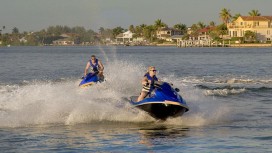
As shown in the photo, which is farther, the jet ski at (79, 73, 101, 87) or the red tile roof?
the red tile roof

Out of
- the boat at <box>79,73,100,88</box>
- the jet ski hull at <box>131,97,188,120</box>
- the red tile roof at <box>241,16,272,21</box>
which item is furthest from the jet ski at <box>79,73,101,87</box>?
the red tile roof at <box>241,16,272,21</box>

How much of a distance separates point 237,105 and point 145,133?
9.58 m

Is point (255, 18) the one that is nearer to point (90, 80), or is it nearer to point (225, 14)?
point (225, 14)

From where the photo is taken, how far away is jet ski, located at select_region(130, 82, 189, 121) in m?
18.9

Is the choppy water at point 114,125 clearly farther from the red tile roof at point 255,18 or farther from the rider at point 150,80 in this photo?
the red tile roof at point 255,18

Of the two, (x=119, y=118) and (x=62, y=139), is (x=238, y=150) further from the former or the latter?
(x=119, y=118)

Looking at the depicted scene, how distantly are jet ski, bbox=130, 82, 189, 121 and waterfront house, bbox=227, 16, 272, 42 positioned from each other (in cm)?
15481

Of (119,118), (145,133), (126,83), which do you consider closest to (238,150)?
(145,133)

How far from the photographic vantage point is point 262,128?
19281 millimetres

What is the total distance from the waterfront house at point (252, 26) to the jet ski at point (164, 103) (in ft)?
508

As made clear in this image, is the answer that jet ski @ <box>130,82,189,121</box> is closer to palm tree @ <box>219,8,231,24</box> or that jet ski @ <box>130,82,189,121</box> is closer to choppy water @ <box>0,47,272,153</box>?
choppy water @ <box>0,47,272,153</box>

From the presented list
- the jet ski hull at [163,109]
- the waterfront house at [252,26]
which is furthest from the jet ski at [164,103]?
the waterfront house at [252,26]

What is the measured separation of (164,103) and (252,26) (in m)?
156

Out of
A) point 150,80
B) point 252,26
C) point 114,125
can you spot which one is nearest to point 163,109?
point 150,80
